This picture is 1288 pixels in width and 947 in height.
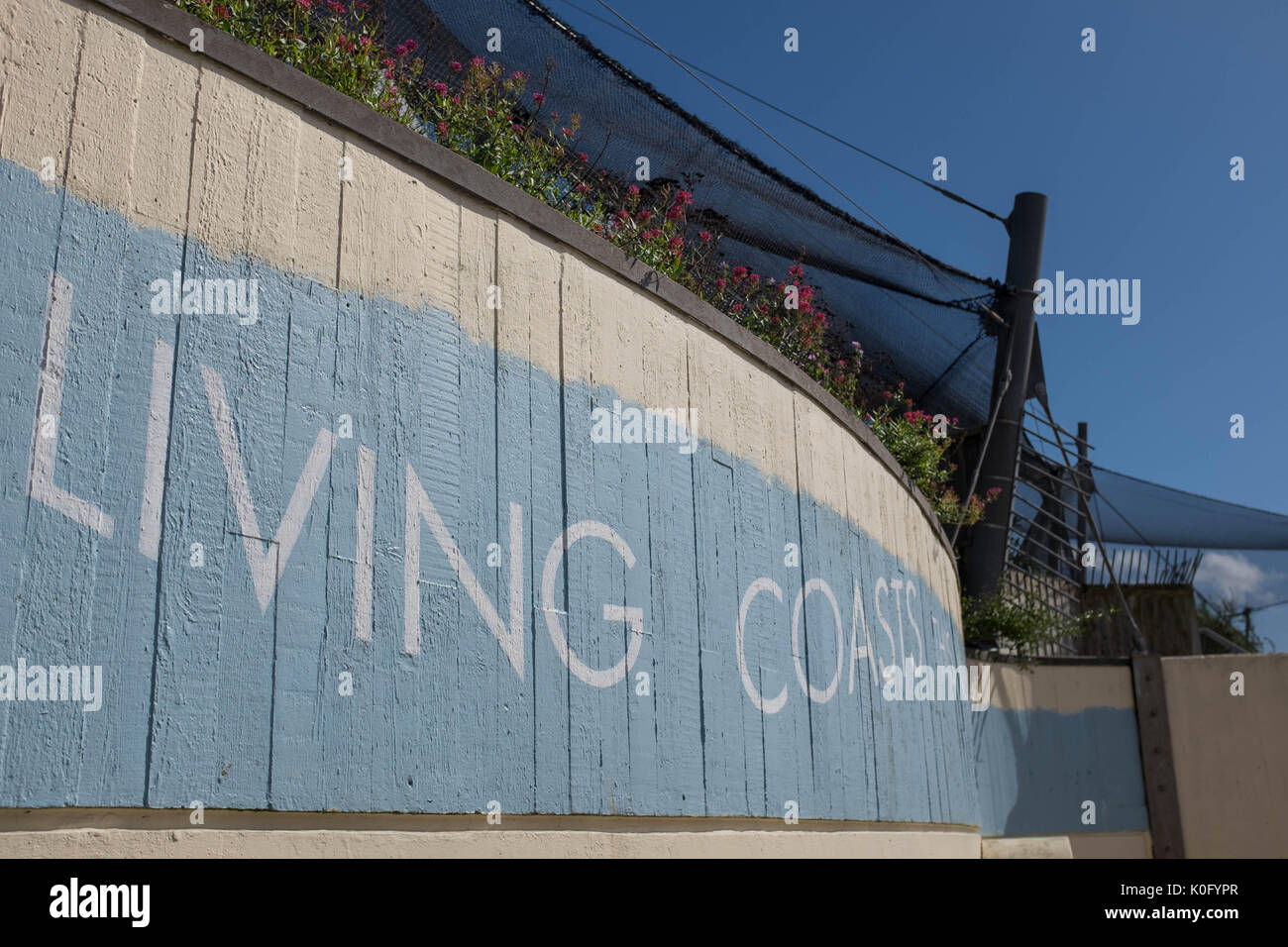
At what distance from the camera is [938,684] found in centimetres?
587

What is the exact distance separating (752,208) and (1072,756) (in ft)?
12.9

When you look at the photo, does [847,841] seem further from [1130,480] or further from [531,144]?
[1130,480]

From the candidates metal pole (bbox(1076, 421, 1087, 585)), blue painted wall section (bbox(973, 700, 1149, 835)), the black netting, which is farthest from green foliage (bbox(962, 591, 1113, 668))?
the black netting

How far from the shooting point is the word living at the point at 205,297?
2.29 metres

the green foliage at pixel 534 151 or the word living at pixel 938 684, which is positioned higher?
the green foliage at pixel 534 151

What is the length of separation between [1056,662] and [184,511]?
6.44m

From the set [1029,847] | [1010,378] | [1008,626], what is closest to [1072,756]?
[1008,626]

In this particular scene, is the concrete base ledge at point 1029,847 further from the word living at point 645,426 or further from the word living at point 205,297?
the word living at point 205,297

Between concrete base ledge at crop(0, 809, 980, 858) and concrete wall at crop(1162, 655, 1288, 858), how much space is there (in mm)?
4485

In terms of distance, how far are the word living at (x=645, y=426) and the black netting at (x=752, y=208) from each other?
139 centimetres

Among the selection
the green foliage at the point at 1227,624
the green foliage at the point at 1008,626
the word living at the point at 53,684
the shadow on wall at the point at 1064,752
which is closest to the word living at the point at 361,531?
the word living at the point at 53,684
